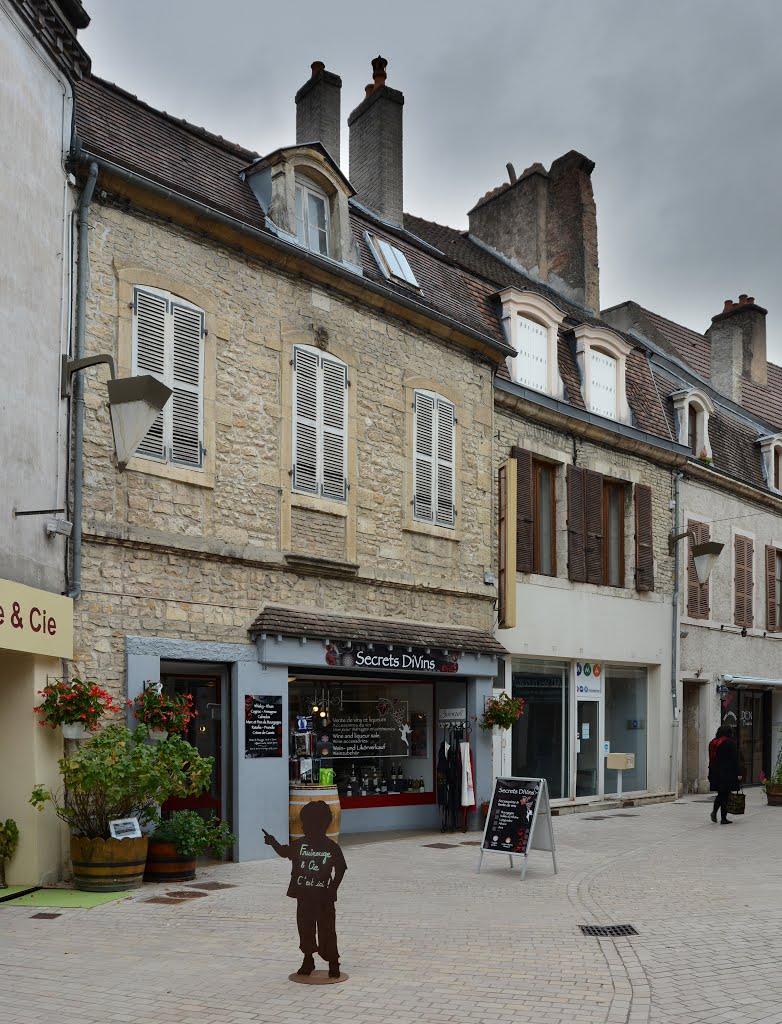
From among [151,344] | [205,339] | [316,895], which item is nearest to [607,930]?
[316,895]

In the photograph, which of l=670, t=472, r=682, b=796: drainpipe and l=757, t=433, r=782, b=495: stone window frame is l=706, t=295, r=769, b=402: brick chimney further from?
l=670, t=472, r=682, b=796: drainpipe

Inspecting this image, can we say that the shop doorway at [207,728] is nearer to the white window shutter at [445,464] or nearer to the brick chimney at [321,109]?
the white window shutter at [445,464]

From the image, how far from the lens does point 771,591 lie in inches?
974

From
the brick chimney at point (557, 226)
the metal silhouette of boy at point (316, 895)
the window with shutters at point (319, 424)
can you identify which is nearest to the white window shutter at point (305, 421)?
the window with shutters at point (319, 424)

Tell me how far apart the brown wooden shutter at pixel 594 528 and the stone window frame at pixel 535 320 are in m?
1.60

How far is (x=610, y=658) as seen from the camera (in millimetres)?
18984

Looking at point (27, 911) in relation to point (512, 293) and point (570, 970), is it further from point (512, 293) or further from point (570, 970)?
point (512, 293)

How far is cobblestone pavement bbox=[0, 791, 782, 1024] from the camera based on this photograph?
6277mm


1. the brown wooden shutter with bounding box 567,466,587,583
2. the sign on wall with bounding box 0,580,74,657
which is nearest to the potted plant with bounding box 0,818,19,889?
the sign on wall with bounding box 0,580,74,657

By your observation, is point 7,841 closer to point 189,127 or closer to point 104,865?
point 104,865

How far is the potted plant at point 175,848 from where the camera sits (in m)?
10.6

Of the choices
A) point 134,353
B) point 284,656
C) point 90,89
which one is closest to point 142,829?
point 284,656

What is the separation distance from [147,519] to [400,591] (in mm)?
4238

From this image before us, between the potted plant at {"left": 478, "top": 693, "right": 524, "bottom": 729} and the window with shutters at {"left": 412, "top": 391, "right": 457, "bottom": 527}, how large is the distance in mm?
2525
